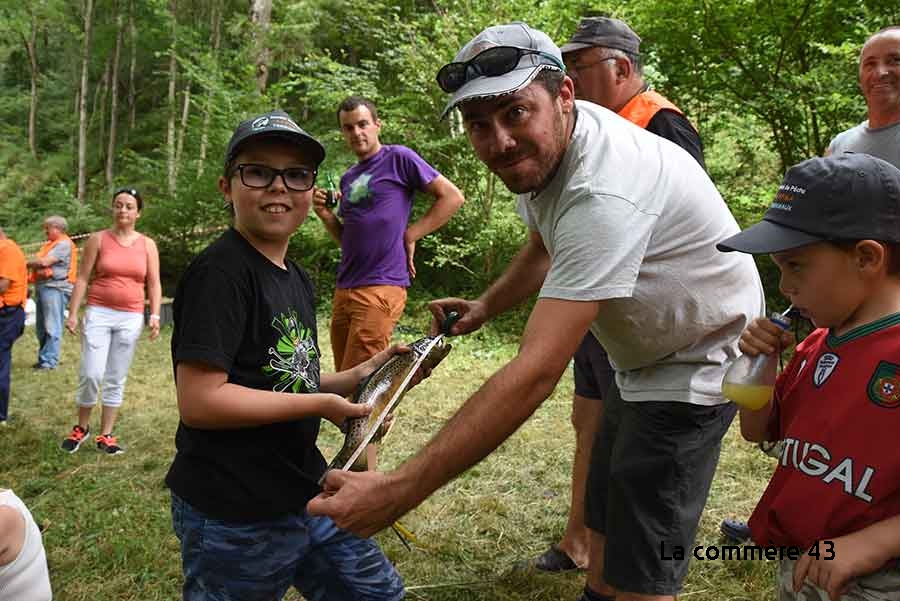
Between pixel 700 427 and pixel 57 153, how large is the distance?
89.0 feet

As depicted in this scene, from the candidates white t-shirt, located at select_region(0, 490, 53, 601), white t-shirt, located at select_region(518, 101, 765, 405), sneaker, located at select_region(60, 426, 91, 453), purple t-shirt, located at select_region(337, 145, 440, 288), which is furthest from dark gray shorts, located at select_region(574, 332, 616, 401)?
sneaker, located at select_region(60, 426, 91, 453)

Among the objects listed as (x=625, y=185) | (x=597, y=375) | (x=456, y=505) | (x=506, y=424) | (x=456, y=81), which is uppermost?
(x=456, y=81)

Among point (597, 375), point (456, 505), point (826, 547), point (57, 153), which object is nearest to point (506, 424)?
point (826, 547)

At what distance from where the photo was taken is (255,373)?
1.83 m

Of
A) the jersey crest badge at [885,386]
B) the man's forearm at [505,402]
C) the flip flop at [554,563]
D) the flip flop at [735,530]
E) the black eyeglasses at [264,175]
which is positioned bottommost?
the flip flop at [554,563]

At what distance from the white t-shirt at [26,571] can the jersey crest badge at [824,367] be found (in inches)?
83.0

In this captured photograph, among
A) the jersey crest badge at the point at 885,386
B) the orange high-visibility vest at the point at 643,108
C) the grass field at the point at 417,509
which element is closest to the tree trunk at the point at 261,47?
the grass field at the point at 417,509

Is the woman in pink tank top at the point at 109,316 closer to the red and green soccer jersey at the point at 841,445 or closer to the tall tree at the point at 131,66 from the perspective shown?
the red and green soccer jersey at the point at 841,445

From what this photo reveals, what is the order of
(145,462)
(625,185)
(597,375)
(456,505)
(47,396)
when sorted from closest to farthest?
(625,185) → (597,375) → (456,505) → (145,462) → (47,396)

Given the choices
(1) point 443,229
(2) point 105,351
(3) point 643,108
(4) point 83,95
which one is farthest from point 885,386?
(4) point 83,95

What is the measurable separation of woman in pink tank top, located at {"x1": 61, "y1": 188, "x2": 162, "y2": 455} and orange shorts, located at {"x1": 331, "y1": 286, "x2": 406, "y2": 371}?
1867 mm

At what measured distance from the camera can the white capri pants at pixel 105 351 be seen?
5.07 meters

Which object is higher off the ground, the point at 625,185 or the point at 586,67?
the point at 586,67

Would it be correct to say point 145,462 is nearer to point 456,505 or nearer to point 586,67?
point 456,505
